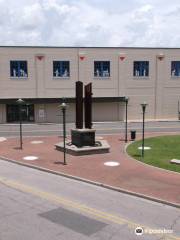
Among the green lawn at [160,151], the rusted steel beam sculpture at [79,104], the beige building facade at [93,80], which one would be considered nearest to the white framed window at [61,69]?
the beige building facade at [93,80]

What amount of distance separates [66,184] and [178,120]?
34747 mm

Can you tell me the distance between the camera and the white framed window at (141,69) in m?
46.2

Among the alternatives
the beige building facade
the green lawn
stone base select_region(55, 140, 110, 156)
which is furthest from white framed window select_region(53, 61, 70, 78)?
stone base select_region(55, 140, 110, 156)

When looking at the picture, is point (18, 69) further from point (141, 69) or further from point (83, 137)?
point (83, 137)

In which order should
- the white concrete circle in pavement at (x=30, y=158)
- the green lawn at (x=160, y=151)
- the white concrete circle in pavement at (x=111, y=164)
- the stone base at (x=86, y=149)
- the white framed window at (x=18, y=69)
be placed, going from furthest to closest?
the white framed window at (x=18, y=69), the stone base at (x=86, y=149), the white concrete circle in pavement at (x=30, y=158), the green lawn at (x=160, y=151), the white concrete circle in pavement at (x=111, y=164)

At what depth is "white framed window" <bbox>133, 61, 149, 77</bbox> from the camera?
46.2 meters

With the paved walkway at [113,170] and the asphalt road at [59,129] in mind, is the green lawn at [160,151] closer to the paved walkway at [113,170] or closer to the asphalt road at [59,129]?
the paved walkway at [113,170]

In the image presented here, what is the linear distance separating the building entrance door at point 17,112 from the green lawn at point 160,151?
2084 cm

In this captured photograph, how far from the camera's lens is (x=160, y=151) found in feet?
74.5

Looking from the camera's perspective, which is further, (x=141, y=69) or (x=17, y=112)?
(x=141, y=69)

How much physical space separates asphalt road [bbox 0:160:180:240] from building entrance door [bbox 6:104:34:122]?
30.7 meters

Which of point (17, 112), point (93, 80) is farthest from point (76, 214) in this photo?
point (17, 112)

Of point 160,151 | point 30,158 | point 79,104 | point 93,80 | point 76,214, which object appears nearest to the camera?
point 76,214

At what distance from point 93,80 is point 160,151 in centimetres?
2402
